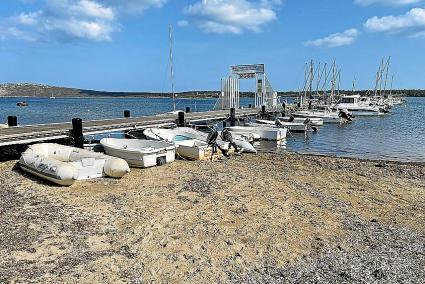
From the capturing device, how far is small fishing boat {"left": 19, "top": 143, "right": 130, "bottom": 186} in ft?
40.0

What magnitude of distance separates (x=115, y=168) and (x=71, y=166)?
1.50 m

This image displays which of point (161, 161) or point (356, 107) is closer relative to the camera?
point (161, 161)

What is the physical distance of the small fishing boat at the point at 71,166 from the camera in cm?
1218

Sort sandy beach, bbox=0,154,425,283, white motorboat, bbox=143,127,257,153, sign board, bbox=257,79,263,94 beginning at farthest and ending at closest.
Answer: sign board, bbox=257,79,263,94 → white motorboat, bbox=143,127,257,153 → sandy beach, bbox=0,154,425,283

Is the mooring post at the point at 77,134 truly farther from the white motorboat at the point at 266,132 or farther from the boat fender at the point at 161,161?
the white motorboat at the point at 266,132

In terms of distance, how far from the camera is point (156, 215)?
970cm

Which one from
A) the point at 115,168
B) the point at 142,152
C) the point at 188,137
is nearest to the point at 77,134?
the point at 142,152

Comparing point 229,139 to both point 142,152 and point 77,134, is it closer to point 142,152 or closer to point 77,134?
point 142,152

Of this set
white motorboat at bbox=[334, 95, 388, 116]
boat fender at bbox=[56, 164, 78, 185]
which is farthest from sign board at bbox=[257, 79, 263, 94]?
boat fender at bbox=[56, 164, 78, 185]

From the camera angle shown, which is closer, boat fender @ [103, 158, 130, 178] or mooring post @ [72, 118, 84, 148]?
boat fender @ [103, 158, 130, 178]

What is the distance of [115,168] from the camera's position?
1348 centimetres

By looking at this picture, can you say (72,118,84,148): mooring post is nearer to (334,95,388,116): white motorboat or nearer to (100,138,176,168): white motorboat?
(100,138,176,168): white motorboat

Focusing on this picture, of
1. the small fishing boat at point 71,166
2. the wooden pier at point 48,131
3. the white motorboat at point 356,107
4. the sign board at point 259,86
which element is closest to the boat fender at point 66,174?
the small fishing boat at point 71,166

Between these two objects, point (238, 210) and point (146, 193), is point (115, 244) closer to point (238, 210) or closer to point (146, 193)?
point (238, 210)
